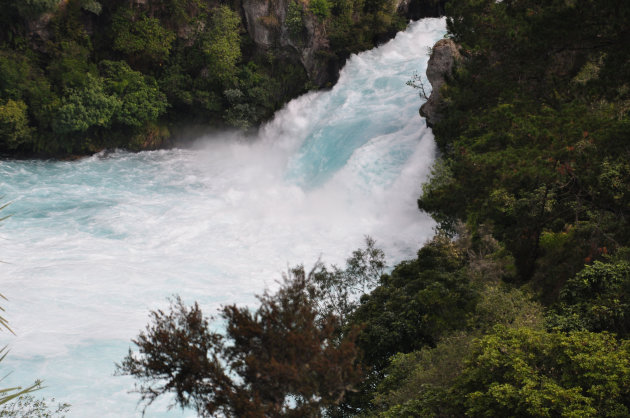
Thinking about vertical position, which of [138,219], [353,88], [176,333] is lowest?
[176,333]

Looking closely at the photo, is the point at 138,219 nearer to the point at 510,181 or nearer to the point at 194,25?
the point at 194,25

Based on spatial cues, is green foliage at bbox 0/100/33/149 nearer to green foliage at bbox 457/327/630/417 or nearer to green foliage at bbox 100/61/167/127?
green foliage at bbox 100/61/167/127

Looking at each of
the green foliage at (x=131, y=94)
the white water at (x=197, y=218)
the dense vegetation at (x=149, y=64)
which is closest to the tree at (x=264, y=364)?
the white water at (x=197, y=218)

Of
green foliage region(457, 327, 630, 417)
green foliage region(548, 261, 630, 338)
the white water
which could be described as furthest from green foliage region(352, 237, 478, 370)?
the white water

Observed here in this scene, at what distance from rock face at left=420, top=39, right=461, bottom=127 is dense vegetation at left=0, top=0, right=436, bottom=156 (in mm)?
10069

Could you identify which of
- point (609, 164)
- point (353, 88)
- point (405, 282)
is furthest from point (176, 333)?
point (353, 88)

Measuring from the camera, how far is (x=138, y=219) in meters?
21.5

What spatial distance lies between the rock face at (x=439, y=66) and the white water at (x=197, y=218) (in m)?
1.68

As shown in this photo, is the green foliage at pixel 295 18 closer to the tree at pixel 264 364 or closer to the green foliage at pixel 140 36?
the green foliage at pixel 140 36

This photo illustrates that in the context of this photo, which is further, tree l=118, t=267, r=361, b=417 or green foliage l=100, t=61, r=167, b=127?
green foliage l=100, t=61, r=167, b=127

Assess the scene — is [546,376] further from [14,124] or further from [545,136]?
[14,124]

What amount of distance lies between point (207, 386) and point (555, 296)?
7.95m

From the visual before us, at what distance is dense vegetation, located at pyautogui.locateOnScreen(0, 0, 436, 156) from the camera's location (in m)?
25.5

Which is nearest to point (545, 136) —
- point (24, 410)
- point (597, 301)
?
point (597, 301)
